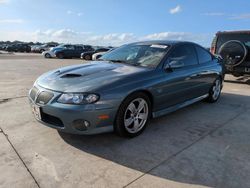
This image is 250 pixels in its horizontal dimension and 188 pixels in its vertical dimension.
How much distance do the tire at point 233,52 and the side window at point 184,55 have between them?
366 cm

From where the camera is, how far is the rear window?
8.05 metres

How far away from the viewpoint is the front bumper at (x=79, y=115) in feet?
10.3

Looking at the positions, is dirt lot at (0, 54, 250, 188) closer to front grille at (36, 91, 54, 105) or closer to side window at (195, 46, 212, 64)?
→ front grille at (36, 91, 54, 105)

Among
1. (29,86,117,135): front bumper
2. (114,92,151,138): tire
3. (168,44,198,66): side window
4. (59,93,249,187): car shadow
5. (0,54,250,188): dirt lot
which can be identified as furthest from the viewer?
(168,44,198,66): side window

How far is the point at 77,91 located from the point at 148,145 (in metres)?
1.23

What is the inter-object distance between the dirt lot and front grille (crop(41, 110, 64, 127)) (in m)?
0.31

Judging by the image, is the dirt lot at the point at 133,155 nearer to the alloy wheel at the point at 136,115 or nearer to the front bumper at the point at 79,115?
the alloy wheel at the point at 136,115

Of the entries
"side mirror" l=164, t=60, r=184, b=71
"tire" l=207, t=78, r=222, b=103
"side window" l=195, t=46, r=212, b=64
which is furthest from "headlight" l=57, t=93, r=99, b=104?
"tire" l=207, t=78, r=222, b=103

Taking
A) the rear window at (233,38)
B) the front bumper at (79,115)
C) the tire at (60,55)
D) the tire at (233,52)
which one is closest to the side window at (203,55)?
the front bumper at (79,115)

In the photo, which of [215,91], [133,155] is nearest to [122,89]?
[133,155]

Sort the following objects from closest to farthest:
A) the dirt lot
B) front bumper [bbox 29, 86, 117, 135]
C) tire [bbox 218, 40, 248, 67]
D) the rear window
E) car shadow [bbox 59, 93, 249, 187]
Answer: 1. the dirt lot
2. car shadow [bbox 59, 93, 249, 187]
3. front bumper [bbox 29, 86, 117, 135]
4. tire [bbox 218, 40, 248, 67]
5. the rear window

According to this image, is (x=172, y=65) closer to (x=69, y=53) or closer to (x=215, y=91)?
(x=215, y=91)

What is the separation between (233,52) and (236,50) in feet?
0.39

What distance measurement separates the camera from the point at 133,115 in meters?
3.70
